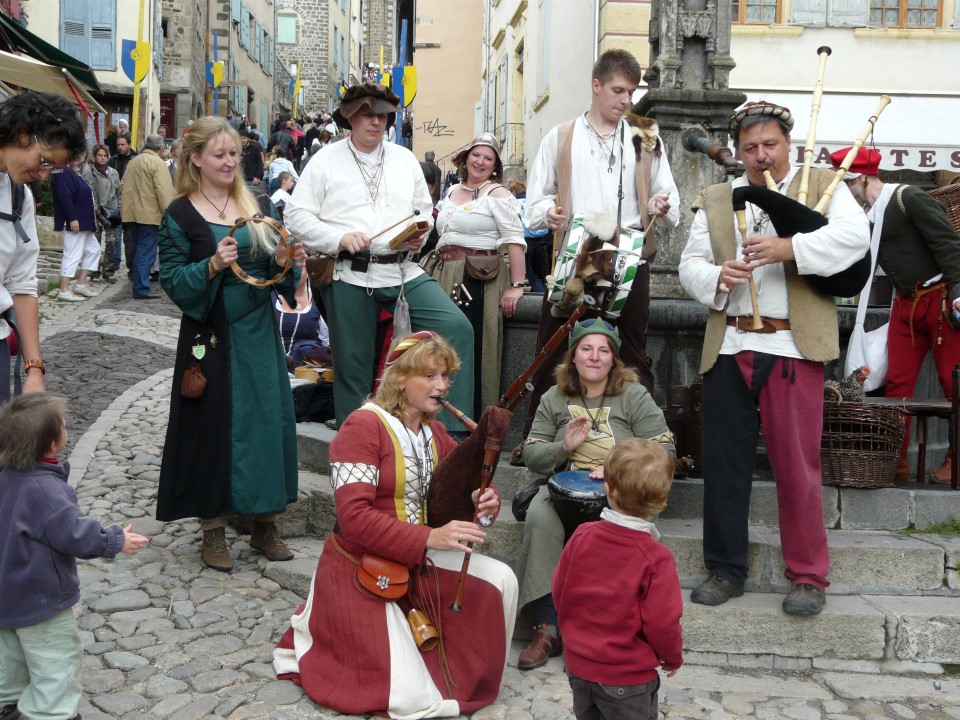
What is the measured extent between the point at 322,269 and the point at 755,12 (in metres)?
12.5

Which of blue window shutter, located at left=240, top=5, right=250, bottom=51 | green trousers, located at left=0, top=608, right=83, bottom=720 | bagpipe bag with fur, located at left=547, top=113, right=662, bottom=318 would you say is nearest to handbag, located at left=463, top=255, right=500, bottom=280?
bagpipe bag with fur, located at left=547, top=113, right=662, bottom=318

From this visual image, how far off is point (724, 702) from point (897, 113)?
12475mm

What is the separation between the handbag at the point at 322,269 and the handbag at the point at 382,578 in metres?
1.76

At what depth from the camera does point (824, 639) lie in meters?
4.44

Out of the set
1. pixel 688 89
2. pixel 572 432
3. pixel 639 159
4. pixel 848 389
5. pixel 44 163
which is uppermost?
pixel 688 89

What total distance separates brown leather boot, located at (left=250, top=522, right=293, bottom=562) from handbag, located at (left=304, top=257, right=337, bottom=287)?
1190 millimetres

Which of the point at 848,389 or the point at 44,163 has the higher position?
the point at 44,163

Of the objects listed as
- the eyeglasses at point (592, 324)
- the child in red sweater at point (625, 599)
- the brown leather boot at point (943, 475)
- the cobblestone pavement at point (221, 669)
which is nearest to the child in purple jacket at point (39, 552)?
the cobblestone pavement at point (221, 669)

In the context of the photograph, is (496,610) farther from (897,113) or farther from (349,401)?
(897,113)

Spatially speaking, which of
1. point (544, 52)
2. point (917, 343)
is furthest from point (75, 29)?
point (917, 343)

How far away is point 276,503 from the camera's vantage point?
5129 mm

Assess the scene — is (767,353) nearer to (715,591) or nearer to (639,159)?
(715,591)

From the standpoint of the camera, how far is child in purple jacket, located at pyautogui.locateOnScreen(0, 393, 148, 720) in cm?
339

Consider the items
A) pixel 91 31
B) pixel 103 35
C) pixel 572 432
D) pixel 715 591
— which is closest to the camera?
pixel 572 432
